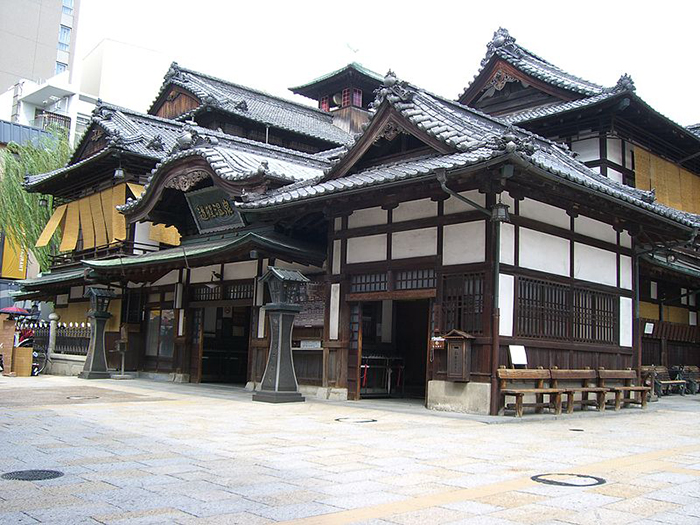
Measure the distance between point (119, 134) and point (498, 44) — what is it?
14231 mm

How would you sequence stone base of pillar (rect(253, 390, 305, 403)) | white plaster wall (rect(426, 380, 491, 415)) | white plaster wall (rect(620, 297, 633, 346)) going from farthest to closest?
1. white plaster wall (rect(620, 297, 633, 346))
2. stone base of pillar (rect(253, 390, 305, 403))
3. white plaster wall (rect(426, 380, 491, 415))

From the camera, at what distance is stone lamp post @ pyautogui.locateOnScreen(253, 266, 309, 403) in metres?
15.6

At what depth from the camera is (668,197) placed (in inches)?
923

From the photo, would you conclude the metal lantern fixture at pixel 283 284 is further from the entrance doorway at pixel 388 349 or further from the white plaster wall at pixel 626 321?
the white plaster wall at pixel 626 321

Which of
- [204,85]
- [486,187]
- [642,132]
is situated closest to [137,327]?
[204,85]

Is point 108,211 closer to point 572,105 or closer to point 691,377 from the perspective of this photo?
point 572,105

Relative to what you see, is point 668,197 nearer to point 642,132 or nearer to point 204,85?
point 642,132

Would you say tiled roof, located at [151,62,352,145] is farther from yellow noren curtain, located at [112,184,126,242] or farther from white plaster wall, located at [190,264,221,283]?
white plaster wall, located at [190,264,221,283]

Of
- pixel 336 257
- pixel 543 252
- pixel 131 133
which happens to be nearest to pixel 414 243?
pixel 336 257

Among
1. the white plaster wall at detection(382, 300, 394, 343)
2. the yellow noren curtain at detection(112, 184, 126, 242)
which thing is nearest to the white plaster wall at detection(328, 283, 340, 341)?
the white plaster wall at detection(382, 300, 394, 343)

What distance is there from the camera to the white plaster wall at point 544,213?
1472 cm

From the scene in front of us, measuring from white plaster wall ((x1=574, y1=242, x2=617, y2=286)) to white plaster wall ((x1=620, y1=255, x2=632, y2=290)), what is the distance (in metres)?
0.39

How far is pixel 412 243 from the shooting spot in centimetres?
1533

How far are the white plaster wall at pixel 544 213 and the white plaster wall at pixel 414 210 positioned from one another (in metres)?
A: 1.92
